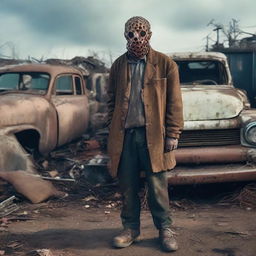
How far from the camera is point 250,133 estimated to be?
208 inches

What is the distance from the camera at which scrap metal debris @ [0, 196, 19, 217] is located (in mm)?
5164

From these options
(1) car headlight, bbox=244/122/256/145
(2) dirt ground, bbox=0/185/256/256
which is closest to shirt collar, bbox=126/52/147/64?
(2) dirt ground, bbox=0/185/256/256

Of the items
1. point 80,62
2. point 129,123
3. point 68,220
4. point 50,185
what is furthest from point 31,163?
point 80,62

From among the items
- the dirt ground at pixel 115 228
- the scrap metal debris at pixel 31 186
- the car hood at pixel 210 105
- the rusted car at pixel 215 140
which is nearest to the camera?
the dirt ground at pixel 115 228

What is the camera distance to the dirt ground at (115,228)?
12.8 feet

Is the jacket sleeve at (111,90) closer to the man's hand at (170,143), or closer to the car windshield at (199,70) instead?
the man's hand at (170,143)

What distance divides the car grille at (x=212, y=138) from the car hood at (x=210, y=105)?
0.56ft

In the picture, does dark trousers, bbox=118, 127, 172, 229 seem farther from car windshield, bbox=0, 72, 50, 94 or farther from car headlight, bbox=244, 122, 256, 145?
car windshield, bbox=0, 72, 50, 94

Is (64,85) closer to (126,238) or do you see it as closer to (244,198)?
(244,198)

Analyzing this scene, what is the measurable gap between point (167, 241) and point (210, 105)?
2164mm

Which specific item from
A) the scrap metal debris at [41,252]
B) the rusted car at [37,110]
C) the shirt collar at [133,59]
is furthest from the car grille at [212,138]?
the rusted car at [37,110]

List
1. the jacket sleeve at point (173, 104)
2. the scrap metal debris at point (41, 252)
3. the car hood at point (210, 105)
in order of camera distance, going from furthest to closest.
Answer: the car hood at point (210, 105) → the jacket sleeve at point (173, 104) → the scrap metal debris at point (41, 252)

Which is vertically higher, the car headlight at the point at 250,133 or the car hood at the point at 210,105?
the car hood at the point at 210,105

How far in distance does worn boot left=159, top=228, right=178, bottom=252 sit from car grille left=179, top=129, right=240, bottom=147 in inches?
65.7
